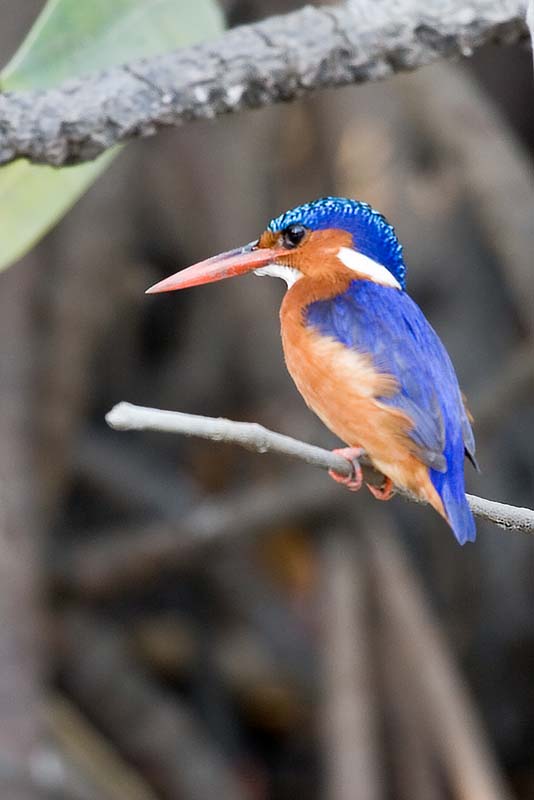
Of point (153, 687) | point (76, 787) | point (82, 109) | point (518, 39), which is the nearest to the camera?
point (82, 109)

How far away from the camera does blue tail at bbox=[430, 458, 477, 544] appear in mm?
786

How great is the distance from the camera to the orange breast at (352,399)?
85 cm

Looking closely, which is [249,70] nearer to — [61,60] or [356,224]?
[61,60]

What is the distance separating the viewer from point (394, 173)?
3064 mm

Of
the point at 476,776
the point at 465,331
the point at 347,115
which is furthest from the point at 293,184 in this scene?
the point at 476,776

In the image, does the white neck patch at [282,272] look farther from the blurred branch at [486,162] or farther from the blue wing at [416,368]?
the blurred branch at [486,162]

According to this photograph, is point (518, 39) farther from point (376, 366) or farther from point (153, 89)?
point (376, 366)

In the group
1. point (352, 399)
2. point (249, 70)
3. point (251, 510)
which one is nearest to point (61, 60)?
point (249, 70)

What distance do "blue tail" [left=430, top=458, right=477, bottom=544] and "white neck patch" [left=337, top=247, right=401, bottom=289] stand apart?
0.14 m

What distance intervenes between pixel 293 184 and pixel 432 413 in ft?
8.32

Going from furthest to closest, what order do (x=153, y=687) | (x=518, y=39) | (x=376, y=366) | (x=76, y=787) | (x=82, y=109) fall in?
(x=153, y=687)
(x=76, y=787)
(x=518, y=39)
(x=82, y=109)
(x=376, y=366)

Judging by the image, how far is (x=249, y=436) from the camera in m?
0.78

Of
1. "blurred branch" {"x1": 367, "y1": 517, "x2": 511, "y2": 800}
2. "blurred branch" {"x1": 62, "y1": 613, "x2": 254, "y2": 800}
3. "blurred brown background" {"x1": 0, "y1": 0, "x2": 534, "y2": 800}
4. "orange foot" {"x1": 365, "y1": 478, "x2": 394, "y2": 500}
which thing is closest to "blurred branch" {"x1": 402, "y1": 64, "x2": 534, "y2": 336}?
"blurred brown background" {"x1": 0, "y1": 0, "x2": 534, "y2": 800}

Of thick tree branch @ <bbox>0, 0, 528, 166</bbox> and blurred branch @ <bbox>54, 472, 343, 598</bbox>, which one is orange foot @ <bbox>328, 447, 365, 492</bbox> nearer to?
thick tree branch @ <bbox>0, 0, 528, 166</bbox>
